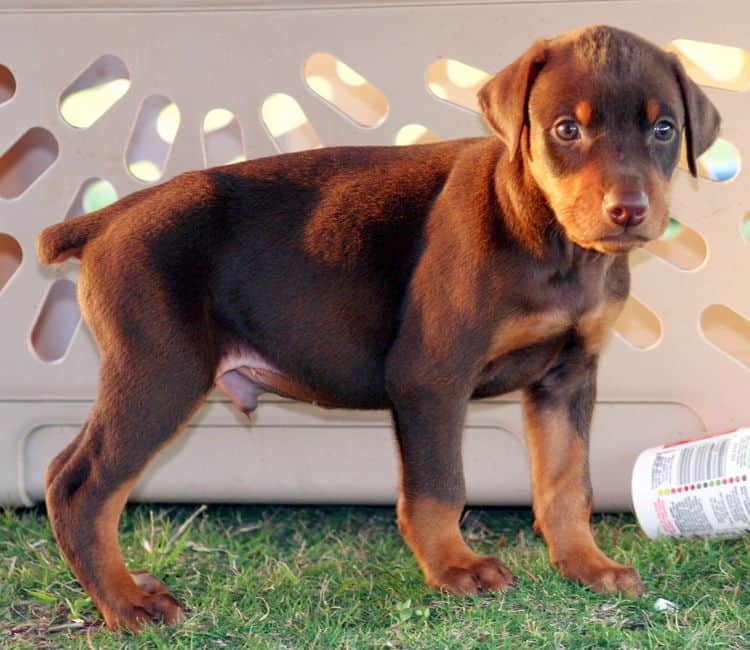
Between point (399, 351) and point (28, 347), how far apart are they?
1488 millimetres

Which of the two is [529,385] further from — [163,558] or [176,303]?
[163,558]

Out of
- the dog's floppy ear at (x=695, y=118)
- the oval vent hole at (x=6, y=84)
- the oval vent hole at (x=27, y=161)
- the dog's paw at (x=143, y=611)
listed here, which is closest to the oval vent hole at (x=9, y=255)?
the oval vent hole at (x=27, y=161)

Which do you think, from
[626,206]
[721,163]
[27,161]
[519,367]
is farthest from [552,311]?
[27,161]

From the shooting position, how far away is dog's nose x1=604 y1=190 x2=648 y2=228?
2.54m

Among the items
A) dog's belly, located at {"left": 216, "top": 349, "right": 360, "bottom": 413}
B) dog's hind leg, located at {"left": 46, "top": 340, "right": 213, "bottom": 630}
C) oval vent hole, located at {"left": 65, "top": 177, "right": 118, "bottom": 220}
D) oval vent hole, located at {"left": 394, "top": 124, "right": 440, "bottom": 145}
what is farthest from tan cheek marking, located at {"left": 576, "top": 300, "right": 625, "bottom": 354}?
oval vent hole, located at {"left": 65, "top": 177, "right": 118, "bottom": 220}

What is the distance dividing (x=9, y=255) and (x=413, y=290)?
73.6 inches

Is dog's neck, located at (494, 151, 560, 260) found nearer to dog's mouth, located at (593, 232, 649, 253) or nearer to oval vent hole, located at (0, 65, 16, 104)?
dog's mouth, located at (593, 232, 649, 253)

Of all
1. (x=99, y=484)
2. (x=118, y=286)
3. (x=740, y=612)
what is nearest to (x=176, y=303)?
(x=118, y=286)

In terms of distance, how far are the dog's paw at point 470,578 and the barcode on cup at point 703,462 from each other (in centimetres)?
69

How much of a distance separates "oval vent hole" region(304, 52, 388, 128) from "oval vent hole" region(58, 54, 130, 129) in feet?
2.01

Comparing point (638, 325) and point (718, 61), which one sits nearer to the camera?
point (718, 61)

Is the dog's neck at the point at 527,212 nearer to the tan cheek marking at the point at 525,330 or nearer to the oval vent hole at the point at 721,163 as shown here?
the tan cheek marking at the point at 525,330

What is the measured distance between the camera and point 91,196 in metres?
4.15

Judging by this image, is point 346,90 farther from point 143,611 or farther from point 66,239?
point 143,611
